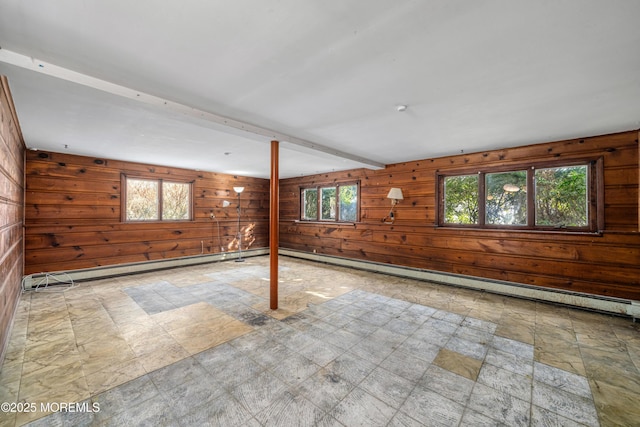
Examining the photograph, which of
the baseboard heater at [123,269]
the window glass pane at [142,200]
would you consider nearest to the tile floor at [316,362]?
the baseboard heater at [123,269]

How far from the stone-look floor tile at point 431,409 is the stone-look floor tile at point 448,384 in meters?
0.05

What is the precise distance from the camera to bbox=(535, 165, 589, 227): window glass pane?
3639 millimetres

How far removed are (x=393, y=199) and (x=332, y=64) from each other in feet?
13.0

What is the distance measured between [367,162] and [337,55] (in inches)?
137

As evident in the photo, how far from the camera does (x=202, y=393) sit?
1.88m

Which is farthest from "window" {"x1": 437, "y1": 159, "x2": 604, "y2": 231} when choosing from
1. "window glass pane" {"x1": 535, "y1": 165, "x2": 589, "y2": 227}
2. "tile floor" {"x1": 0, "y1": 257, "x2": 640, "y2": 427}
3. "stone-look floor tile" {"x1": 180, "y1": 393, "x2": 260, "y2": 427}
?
"stone-look floor tile" {"x1": 180, "y1": 393, "x2": 260, "y2": 427}

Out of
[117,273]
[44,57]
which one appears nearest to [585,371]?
[44,57]

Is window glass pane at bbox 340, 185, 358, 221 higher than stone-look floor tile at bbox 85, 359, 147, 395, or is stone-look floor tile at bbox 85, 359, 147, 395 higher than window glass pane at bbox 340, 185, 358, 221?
window glass pane at bbox 340, 185, 358, 221

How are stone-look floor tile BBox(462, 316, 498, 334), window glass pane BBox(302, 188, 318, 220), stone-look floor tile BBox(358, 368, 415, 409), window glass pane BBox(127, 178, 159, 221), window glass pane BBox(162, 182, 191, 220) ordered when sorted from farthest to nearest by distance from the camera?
window glass pane BBox(302, 188, 318, 220), window glass pane BBox(162, 182, 191, 220), window glass pane BBox(127, 178, 159, 221), stone-look floor tile BBox(462, 316, 498, 334), stone-look floor tile BBox(358, 368, 415, 409)

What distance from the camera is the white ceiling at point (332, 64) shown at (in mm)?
1354

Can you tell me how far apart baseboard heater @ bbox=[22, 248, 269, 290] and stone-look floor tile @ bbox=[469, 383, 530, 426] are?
6.11 metres

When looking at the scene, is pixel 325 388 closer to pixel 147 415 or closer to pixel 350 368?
pixel 350 368

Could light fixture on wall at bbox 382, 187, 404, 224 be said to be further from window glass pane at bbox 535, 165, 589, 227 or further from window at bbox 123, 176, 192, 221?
window at bbox 123, 176, 192, 221

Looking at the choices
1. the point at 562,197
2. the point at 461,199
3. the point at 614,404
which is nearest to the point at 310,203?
the point at 461,199
